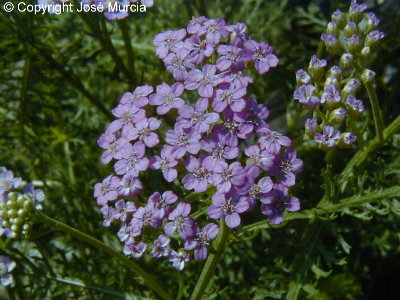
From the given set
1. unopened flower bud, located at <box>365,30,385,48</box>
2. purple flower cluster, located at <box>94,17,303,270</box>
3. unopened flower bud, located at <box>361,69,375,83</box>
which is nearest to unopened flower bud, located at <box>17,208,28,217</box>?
purple flower cluster, located at <box>94,17,303,270</box>

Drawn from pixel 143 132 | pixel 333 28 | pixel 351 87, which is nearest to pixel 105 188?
pixel 143 132

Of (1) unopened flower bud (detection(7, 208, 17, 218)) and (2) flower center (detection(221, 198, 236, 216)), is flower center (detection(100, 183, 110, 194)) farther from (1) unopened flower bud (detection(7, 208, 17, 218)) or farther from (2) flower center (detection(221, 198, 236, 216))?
(2) flower center (detection(221, 198, 236, 216))

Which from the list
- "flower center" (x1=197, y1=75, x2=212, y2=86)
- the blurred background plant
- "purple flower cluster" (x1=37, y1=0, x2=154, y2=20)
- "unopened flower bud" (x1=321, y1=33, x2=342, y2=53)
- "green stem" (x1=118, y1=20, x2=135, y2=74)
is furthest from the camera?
"green stem" (x1=118, y1=20, x2=135, y2=74)

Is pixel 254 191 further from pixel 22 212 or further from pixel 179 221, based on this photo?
pixel 22 212

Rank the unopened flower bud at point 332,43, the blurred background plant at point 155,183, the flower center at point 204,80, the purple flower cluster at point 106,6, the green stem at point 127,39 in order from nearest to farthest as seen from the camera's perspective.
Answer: the flower center at point 204,80 < the unopened flower bud at point 332,43 < the purple flower cluster at point 106,6 < the blurred background plant at point 155,183 < the green stem at point 127,39

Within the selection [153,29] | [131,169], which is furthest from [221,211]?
[153,29]

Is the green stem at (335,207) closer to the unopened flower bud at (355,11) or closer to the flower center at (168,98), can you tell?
the flower center at (168,98)

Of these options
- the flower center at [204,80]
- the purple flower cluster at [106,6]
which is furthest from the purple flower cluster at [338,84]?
the purple flower cluster at [106,6]

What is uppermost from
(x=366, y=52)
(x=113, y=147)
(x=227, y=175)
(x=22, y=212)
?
(x=366, y=52)
